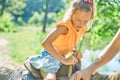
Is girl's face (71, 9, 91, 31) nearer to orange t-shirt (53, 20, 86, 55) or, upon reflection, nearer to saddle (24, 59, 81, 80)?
orange t-shirt (53, 20, 86, 55)

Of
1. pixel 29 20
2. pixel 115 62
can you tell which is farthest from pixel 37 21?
pixel 115 62

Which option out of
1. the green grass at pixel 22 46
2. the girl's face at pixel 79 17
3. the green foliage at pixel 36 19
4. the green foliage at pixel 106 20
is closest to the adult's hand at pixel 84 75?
the girl's face at pixel 79 17

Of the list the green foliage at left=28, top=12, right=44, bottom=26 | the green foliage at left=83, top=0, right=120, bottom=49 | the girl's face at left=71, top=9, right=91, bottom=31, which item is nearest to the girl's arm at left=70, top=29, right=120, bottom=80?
the girl's face at left=71, top=9, right=91, bottom=31

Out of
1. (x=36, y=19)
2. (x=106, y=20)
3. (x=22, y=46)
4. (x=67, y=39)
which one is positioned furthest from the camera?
(x=36, y=19)

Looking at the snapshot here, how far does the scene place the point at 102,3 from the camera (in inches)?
328

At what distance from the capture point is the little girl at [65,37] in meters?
2.88

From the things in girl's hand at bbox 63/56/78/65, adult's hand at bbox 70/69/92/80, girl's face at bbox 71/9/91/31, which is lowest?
adult's hand at bbox 70/69/92/80

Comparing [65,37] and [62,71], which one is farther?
[62,71]

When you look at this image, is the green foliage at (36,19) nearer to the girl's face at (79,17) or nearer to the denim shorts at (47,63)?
the denim shorts at (47,63)

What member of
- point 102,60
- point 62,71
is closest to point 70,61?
point 62,71

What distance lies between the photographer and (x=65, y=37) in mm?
2928

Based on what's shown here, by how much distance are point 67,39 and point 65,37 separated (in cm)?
2

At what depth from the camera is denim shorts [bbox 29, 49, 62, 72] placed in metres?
3.04

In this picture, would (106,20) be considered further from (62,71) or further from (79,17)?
(79,17)
